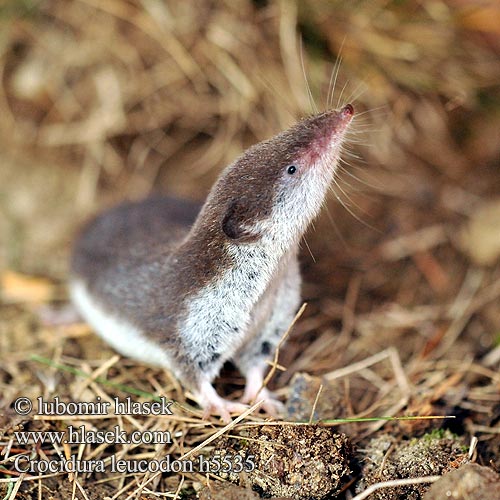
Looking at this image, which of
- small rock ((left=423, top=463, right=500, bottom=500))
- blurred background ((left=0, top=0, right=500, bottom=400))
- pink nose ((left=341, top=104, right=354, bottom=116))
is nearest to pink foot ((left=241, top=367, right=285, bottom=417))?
small rock ((left=423, top=463, right=500, bottom=500))

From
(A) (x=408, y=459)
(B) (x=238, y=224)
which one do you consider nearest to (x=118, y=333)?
(B) (x=238, y=224)

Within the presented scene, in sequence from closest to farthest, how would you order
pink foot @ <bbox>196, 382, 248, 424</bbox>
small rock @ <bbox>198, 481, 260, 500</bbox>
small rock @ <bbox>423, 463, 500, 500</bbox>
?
small rock @ <bbox>423, 463, 500, 500</bbox>
small rock @ <bbox>198, 481, 260, 500</bbox>
pink foot @ <bbox>196, 382, 248, 424</bbox>

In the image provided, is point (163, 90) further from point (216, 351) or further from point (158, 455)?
point (158, 455)

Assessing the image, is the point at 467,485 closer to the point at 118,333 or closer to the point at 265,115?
the point at 118,333

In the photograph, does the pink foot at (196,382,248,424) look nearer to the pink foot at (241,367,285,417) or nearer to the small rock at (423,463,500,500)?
the pink foot at (241,367,285,417)

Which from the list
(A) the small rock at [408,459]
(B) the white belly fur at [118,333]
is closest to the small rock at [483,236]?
(A) the small rock at [408,459]

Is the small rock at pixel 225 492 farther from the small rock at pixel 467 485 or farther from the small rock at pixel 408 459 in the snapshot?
the small rock at pixel 467 485

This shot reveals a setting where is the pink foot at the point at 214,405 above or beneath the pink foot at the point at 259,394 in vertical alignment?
above
